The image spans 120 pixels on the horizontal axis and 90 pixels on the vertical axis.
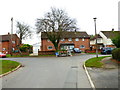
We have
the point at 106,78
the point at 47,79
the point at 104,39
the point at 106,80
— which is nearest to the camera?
the point at 106,80

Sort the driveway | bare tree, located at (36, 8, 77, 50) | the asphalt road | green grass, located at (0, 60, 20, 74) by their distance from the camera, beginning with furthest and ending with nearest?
bare tree, located at (36, 8, 77, 50) < green grass, located at (0, 60, 20, 74) < the driveway < the asphalt road

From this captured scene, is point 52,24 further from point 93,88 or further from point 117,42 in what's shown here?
point 93,88

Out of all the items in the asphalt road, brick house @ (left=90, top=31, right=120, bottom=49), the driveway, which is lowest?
the driveway

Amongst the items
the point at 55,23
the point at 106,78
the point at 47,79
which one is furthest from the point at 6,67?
the point at 55,23

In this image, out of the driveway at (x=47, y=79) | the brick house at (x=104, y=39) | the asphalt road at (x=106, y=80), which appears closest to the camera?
the asphalt road at (x=106, y=80)

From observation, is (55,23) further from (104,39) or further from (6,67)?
(104,39)

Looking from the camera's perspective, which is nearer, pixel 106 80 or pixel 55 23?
pixel 106 80

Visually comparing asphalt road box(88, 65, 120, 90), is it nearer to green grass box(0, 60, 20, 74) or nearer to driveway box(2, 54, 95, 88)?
driveway box(2, 54, 95, 88)

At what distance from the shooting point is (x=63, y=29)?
99.1 ft

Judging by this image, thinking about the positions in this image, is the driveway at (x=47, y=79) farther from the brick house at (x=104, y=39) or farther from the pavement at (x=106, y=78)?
the brick house at (x=104, y=39)

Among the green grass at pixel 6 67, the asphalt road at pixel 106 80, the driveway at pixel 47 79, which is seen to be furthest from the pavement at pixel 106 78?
the green grass at pixel 6 67

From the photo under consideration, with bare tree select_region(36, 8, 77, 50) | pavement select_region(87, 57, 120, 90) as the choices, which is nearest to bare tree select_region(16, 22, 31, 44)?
bare tree select_region(36, 8, 77, 50)

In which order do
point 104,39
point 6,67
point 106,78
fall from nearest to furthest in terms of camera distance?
point 106,78, point 6,67, point 104,39

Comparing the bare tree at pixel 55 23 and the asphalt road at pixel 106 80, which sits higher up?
the bare tree at pixel 55 23
